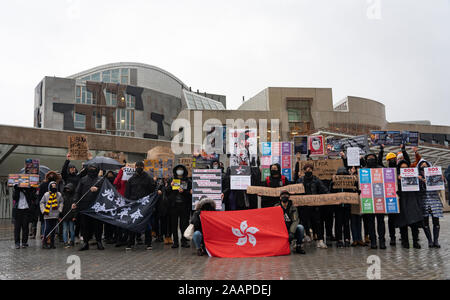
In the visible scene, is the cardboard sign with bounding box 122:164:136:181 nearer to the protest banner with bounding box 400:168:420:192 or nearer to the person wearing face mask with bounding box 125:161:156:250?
the person wearing face mask with bounding box 125:161:156:250

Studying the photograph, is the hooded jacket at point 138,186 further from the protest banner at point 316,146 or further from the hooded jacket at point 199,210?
the protest banner at point 316,146

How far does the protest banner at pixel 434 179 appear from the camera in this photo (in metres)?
8.65

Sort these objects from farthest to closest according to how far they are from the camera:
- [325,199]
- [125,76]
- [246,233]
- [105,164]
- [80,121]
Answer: [125,76], [80,121], [105,164], [325,199], [246,233]

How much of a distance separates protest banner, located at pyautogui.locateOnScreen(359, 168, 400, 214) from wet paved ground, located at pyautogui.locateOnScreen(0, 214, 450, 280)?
96 cm

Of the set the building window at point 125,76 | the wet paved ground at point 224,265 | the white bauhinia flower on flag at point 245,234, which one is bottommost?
the wet paved ground at point 224,265

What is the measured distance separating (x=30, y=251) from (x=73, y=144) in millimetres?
3589

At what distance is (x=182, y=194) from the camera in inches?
388

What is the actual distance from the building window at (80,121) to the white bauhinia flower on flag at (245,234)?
5050 centimetres

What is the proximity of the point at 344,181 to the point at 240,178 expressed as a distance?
2.74m

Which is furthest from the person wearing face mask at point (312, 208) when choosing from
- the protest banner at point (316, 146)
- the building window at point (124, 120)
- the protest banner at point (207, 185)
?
the building window at point (124, 120)

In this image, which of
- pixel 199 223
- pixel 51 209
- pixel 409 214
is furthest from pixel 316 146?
pixel 51 209

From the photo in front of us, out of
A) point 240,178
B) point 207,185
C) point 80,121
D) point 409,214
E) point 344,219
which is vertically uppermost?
point 80,121

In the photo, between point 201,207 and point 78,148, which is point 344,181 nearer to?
point 201,207
